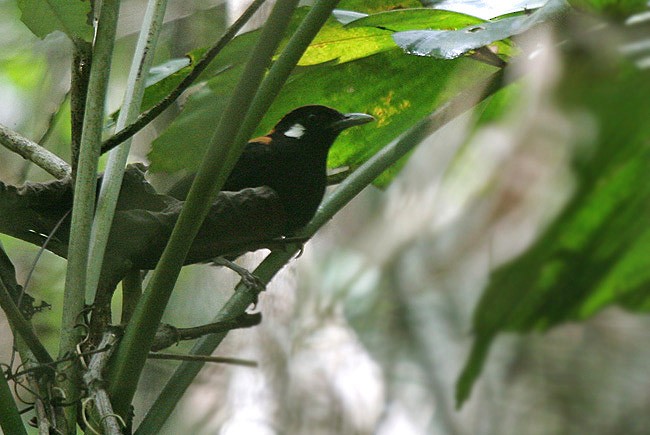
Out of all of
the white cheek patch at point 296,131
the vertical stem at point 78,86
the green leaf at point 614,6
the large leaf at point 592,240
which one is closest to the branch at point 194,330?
the vertical stem at point 78,86

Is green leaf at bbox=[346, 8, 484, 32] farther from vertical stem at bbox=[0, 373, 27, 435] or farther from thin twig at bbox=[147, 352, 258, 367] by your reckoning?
vertical stem at bbox=[0, 373, 27, 435]

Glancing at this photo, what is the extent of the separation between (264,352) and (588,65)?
78.4 inches

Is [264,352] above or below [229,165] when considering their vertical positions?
below

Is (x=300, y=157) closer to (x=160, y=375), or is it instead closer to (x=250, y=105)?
(x=160, y=375)

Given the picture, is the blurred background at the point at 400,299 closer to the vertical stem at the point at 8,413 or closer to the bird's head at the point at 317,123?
the bird's head at the point at 317,123

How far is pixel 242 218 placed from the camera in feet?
2.85

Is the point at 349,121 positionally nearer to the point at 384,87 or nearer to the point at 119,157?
the point at 384,87

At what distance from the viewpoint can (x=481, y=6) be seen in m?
1.08

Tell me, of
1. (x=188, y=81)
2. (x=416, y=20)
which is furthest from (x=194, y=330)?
(x=416, y=20)

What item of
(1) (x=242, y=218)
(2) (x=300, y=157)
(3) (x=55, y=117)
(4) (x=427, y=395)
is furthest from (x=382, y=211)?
(1) (x=242, y=218)

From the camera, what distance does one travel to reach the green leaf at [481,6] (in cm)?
105

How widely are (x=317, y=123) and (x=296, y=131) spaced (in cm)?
4

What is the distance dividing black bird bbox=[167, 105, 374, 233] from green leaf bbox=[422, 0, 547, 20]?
23 centimetres

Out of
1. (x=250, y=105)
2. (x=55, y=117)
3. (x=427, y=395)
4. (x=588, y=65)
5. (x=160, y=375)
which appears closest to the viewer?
(x=588, y=65)
